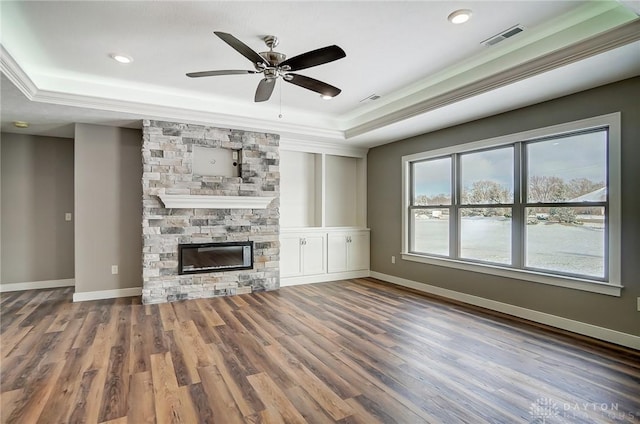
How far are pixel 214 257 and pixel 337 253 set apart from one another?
89.5 inches

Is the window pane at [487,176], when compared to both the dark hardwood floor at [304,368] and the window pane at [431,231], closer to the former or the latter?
the window pane at [431,231]

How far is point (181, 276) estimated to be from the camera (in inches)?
188

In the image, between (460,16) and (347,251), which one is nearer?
(460,16)

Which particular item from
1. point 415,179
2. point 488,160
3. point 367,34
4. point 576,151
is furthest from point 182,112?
point 576,151

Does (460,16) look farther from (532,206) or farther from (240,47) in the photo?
(532,206)

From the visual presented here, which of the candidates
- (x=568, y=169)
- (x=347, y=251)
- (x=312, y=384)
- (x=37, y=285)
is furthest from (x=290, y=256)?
(x=37, y=285)

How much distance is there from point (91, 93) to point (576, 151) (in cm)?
565

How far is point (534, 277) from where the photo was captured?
382 centimetres

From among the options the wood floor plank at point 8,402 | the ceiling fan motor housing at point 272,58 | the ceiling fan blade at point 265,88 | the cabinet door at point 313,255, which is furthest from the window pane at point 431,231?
the wood floor plank at point 8,402

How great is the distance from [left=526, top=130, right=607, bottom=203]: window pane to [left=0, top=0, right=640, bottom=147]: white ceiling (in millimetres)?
561

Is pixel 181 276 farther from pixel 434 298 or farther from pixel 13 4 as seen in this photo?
pixel 434 298

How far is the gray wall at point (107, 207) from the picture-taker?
187 inches

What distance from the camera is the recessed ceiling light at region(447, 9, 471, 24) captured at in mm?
2599

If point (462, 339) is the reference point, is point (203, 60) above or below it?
above
